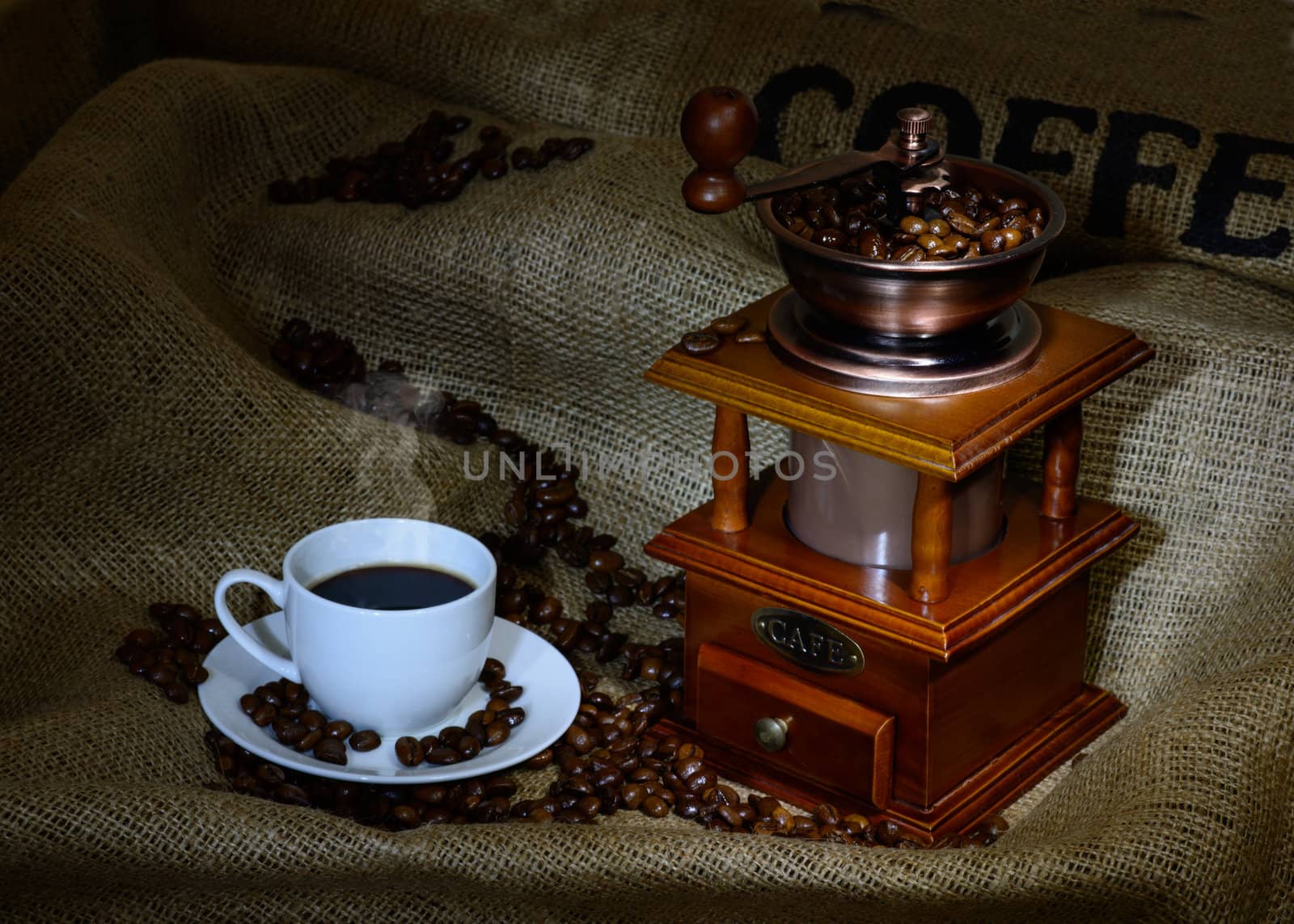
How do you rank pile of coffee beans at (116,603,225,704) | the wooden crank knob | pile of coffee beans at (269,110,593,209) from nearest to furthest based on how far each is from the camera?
the wooden crank knob
pile of coffee beans at (116,603,225,704)
pile of coffee beans at (269,110,593,209)

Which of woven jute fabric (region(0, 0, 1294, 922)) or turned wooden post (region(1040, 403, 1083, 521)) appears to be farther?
turned wooden post (region(1040, 403, 1083, 521))

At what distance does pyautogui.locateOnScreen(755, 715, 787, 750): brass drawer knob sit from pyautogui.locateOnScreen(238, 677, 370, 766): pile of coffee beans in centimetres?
34

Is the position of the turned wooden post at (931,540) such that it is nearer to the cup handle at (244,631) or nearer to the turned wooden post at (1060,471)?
the turned wooden post at (1060,471)

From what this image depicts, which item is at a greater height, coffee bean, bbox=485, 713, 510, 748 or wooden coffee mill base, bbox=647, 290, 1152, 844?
wooden coffee mill base, bbox=647, 290, 1152, 844

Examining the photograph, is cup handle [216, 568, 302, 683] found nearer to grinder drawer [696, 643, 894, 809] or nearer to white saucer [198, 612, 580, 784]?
white saucer [198, 612, 580, 784]

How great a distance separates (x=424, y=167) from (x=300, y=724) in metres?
0.85

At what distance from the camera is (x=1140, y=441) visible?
162cm

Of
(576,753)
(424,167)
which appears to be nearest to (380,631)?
(576,753)

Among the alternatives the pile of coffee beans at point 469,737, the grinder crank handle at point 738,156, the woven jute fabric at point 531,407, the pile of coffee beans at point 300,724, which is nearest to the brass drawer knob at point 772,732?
the woven jute fabric at point 531,407

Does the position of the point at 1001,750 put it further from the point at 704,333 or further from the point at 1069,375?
the point at 704,333

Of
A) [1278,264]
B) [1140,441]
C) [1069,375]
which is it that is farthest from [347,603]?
[1278,264]

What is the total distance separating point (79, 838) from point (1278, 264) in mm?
1316

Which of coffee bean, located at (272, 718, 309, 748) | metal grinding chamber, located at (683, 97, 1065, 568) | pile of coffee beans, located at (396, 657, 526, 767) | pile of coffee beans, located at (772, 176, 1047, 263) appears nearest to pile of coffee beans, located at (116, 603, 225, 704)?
coffee bean, located at (272, 718, 309, 748)

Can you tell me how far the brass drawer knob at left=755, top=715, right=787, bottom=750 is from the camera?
1.43 metres
